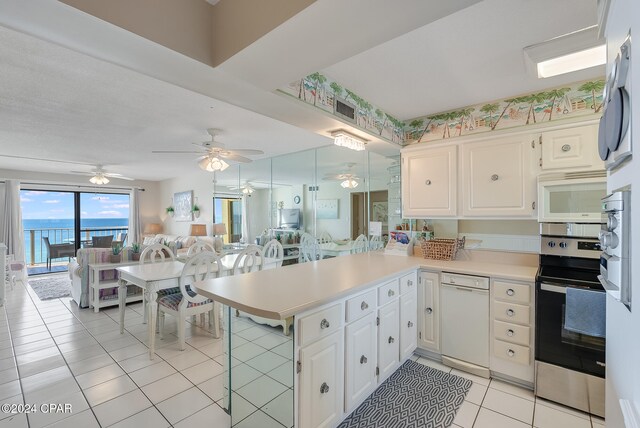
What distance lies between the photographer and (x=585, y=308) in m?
1.75

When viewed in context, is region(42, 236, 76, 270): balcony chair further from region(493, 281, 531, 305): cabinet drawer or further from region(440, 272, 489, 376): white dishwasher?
region(493, 281, 531, 305): cabinet drawer

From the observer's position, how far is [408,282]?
8.00ft

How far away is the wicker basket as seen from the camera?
2781 millimetres

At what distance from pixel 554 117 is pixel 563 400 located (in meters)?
2.13

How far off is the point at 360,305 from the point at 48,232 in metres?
8.89

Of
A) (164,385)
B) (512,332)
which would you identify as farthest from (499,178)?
(164,385)

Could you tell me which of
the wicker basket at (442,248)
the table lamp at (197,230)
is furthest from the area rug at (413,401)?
the table lamp at (197,230)

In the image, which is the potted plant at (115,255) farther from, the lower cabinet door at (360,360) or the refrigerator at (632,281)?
the refrigerator at (632,281)

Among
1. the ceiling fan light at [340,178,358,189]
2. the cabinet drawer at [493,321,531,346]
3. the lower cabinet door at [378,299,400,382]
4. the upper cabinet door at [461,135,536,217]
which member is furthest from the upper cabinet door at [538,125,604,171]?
the ceiling fan light at [340,178,358,189]

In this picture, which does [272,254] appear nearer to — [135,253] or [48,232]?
[135,253]

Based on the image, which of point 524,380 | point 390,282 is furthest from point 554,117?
point 524,380

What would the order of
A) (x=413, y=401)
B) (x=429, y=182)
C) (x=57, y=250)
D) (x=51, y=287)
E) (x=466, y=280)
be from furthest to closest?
(x=57, y=250), (x=51, y=287), (x=429, y=182), (x=466, y=280), (x=413, y=401)

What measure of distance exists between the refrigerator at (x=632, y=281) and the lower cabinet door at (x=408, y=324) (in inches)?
55.5

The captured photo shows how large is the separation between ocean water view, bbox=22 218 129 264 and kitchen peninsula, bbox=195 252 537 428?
25.4 ft
